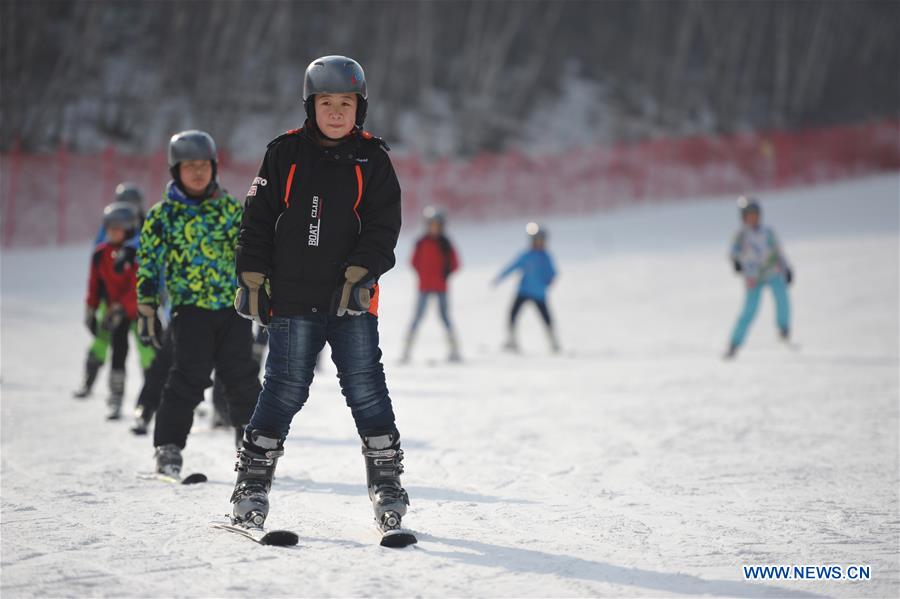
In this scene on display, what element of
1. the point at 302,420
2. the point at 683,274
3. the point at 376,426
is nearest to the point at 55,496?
the point at 376,426

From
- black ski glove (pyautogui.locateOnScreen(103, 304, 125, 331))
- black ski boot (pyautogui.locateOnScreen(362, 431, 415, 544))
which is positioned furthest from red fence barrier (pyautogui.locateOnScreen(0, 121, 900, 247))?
black ski boot (pyautogui.locateOnScreen(362, 431, 415, 544))

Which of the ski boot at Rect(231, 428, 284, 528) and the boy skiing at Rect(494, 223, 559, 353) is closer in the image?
the ski boot at Rect(231, 428, 284, 528)

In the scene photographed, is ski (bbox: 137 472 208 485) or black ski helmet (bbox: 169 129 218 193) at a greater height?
black ski helmet (bbox: 169 129 218 193)

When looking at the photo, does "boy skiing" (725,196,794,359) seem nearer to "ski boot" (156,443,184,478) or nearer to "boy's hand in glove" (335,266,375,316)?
"ski boot" (156,443,184,478)

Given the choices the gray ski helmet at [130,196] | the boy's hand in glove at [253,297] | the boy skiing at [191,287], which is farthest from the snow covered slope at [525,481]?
the gray ski helmet at [130,196]

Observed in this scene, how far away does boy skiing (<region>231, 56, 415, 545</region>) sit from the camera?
12.1 feet

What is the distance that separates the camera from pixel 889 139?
3145 centimetres

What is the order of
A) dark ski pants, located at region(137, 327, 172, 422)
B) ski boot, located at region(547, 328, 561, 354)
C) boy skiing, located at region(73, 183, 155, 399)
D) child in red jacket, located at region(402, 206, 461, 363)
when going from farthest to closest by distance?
ski boot, located at region(547, 328, 561, 354) < child in red jacket, located at region(402, 206, 461, 363) < boy skiing, located at region(73, 183, 155, 399) < dark ski pants, located at region(137, 327, 172, 422)

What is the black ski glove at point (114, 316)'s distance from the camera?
25.2 feet

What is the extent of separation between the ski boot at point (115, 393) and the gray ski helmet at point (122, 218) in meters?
1.03

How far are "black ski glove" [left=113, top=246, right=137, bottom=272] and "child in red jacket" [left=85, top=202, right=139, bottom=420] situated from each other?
367 millimetres

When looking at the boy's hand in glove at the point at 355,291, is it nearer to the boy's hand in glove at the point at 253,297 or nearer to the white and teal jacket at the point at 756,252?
the boy's hand in glove at the point at 253,297

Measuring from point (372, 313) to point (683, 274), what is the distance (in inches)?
617

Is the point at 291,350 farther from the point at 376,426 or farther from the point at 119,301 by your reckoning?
the point at 119,301
